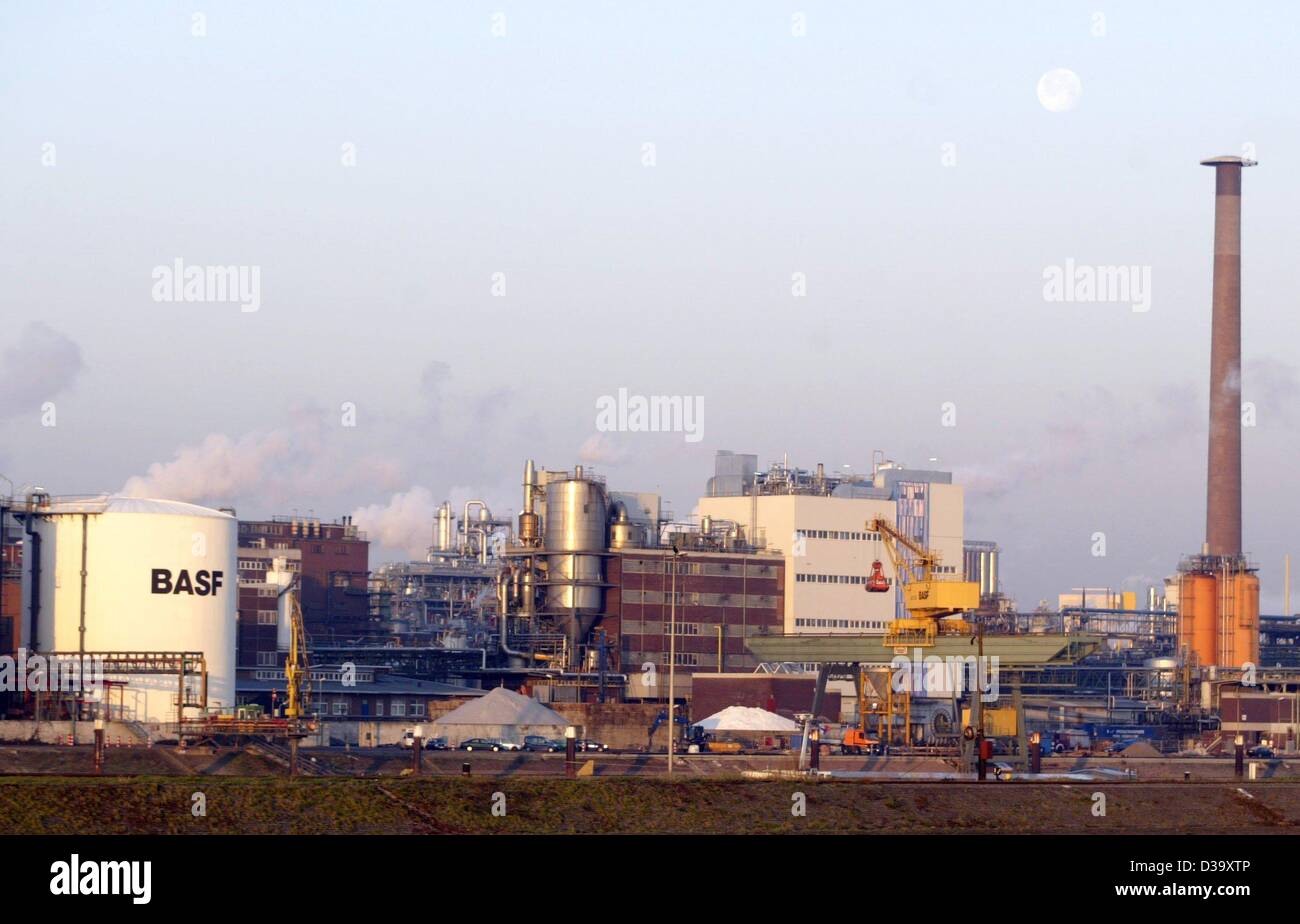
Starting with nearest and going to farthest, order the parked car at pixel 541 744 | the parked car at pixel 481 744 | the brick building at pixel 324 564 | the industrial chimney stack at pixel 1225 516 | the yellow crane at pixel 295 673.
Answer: the parked car at pixel 481 744 → the parked car at pixel 541 744 → the yellow crane at pixel 295 673 → the industrial chimney stack at pixel 1225 516 → the brick building at pixel 324 564

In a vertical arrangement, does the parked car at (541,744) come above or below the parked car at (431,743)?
below

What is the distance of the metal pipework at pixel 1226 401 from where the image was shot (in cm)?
15600

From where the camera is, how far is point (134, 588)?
9712 centimetres

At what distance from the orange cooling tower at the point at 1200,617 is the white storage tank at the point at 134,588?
288ft

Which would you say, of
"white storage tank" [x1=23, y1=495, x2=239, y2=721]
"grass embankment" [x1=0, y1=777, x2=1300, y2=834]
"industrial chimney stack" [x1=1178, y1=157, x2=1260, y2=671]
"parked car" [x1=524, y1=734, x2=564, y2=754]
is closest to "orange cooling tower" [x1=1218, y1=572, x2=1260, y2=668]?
"industrial chimney stack" [x1=1178, y1=157, x2=1260, y2=671]

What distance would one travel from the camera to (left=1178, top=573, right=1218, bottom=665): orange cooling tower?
158 meters

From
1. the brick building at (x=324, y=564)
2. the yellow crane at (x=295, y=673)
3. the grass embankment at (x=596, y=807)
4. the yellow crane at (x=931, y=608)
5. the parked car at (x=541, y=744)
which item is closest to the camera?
the grass embankment at (x=596, y=807)

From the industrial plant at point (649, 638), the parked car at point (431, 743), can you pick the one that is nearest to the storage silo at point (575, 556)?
the industrial plant at point (649, 638)

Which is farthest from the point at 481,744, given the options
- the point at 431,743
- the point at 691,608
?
the point at 691,608

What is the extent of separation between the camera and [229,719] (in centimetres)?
8844

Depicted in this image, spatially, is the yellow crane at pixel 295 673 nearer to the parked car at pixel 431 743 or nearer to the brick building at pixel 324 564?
the parked car at pixel 431 743

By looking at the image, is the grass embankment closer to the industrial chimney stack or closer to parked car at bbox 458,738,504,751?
parked car at bbox 458,738,504,751

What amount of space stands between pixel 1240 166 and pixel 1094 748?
198 ft
